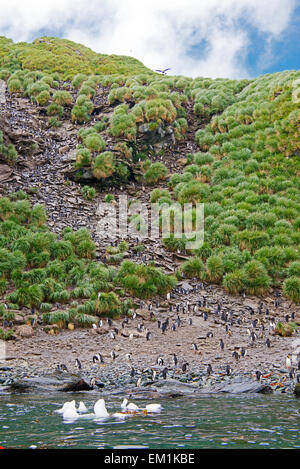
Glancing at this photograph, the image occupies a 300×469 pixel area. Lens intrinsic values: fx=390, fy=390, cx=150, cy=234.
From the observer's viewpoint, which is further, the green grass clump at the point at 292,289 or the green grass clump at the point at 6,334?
the green grass clump at the point at 292,289

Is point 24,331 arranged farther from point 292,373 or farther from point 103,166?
point 103,166

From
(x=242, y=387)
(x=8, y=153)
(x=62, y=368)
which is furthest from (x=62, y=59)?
(x=242, y=387)

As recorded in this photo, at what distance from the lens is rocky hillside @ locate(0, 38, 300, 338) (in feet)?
A: 54.4

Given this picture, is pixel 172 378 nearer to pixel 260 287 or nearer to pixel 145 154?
pixel 260 287

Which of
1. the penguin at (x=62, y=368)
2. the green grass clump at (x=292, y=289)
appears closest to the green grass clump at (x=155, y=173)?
the green grass clump at (x=292, y=289)

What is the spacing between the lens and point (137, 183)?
25797 millimetres

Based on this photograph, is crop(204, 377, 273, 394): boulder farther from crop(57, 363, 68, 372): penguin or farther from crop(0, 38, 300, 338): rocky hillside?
crop(0, 38, 300, 338): rocky hillside

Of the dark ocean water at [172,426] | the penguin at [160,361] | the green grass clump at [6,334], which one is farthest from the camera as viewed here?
the green grass clump at [6,334]

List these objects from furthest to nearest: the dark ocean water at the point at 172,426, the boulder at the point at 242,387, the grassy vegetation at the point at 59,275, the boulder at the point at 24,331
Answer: the grassy vegetation at the point at 59,275, the boulder at the point at 24,331, the boulder at the point at 242,387, the dark ocean water at the point at 172,426

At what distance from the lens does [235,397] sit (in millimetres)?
9375

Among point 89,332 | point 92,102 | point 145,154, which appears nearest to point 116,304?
point 89,332

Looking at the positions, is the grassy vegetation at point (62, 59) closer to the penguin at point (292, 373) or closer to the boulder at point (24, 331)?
the boulder at point (24, 331)

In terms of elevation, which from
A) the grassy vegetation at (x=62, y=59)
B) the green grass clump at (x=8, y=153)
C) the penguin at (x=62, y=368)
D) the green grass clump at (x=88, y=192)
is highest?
the grassy vegetation at (x=62, y=59)

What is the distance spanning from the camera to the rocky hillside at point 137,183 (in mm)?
16578
